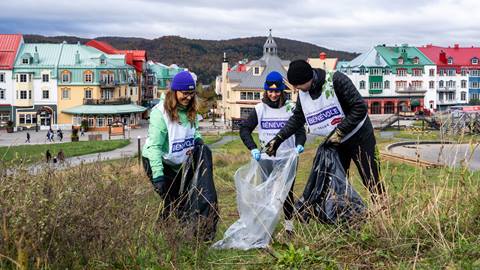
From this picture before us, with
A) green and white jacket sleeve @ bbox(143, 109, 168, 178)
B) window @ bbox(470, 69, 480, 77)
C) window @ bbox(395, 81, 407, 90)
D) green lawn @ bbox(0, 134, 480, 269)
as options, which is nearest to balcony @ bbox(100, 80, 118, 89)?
window @ bbox(395, 81, 407, 90)

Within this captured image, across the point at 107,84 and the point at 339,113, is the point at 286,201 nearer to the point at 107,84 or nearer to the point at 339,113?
the point at 339,113

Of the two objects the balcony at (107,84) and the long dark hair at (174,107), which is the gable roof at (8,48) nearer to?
the balcony at (107,84)

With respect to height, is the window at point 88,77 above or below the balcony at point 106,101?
above

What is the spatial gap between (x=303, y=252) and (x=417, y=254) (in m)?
0.67

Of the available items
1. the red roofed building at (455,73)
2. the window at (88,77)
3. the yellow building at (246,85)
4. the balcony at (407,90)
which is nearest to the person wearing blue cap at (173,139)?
the yellow building at (246,85)

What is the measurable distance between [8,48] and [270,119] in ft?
175

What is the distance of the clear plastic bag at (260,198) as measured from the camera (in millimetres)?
4773

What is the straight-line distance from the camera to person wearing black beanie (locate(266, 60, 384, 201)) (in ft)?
16.6

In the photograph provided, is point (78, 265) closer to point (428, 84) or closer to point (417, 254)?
point (417, 254)

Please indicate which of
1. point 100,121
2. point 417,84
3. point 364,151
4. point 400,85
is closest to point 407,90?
point 400,85

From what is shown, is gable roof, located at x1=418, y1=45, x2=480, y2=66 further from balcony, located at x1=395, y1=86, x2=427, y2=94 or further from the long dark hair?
the long dark hair

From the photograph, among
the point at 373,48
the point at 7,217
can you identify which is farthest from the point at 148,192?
the point at 373,48

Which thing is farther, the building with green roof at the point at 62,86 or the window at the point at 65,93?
the window at the point at 65,93

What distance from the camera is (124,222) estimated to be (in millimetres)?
3783
